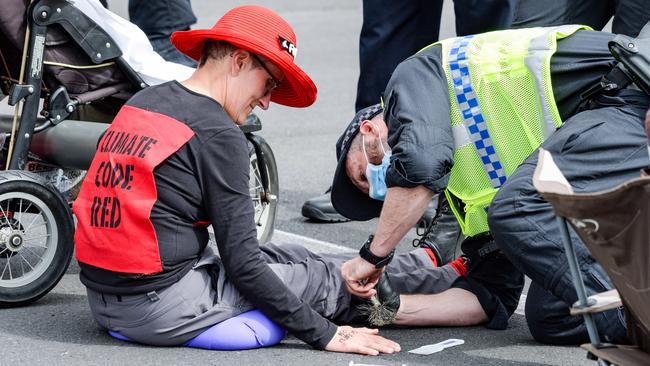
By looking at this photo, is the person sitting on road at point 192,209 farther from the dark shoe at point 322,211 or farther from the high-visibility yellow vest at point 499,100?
the dark shoe at point 322,211

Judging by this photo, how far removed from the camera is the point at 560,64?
12.7ft

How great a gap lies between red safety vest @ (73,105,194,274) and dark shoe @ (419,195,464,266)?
1386 millimetres

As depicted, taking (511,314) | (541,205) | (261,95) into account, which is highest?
(261,95)

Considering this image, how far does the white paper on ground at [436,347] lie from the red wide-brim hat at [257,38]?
927 mm

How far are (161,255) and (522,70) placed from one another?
1275 millimetres

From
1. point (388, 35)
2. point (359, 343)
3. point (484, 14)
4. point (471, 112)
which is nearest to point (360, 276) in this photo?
point (359, 343)

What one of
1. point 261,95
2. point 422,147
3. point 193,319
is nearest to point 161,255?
point 193,319

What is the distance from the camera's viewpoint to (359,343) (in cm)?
390

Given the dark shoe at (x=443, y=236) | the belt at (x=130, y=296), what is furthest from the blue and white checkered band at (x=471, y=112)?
the belt at (x=130, y=296)

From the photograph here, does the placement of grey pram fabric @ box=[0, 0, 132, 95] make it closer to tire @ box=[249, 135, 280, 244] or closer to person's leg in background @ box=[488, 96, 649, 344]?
tire @ box=[249, 135, 280, 244]

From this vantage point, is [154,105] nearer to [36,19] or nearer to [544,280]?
[36,19]

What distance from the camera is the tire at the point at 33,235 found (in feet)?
14.1

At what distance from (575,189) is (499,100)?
1.34ft

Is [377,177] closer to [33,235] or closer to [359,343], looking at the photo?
[359,343]
